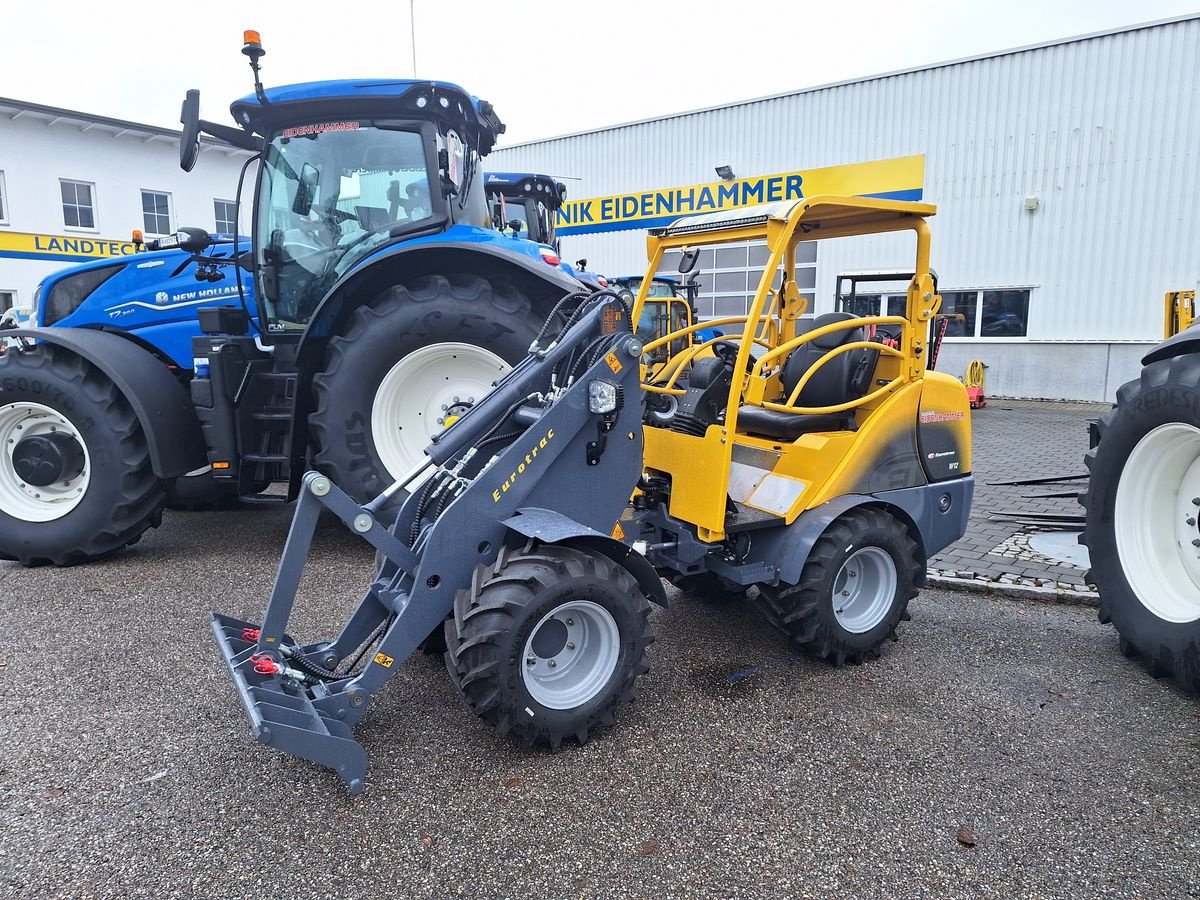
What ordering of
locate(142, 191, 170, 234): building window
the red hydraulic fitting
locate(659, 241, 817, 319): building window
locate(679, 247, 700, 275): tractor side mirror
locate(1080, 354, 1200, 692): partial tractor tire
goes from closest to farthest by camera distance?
the red hydraulic fitting < locate(1080, 354, 1200, 692): partial tractor tire < locate(679, 247, 700, 275): tractor side mirror < locate(659, 241, 817, 319): building window < locate(142, 191, 170, 234): building window

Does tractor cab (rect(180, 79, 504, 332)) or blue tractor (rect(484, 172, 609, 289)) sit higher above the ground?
blue tractor (rect(484, 172, 609, 289))

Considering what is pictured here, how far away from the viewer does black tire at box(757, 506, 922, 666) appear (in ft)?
10.9

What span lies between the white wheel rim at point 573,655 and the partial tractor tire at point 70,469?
3.40 meters

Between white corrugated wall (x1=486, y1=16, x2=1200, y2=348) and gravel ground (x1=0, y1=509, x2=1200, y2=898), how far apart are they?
1143cm

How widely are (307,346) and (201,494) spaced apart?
2533 mm

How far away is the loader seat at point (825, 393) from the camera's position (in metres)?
3.64

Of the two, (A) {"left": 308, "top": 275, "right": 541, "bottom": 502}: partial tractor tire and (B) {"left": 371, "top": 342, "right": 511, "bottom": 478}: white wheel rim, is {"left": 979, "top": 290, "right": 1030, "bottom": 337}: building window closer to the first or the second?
(A) {"left": 308, "top": 275, "right": 541, "bottom": 502}: partial tractor tire

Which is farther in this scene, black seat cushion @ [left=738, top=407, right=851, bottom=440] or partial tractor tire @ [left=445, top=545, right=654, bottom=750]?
black seat cushion @ [left=738, top=407, right=851, bottom=440]

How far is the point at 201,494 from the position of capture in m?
6.34

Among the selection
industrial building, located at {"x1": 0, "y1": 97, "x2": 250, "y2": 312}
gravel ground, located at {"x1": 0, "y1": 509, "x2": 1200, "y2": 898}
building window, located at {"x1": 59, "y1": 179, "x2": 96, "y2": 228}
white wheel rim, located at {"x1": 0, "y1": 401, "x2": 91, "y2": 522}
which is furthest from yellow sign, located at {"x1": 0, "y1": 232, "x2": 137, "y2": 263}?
gravel ground, located at {"x1": 0, "y1": 509, "x2": 1200, "y2": 898}

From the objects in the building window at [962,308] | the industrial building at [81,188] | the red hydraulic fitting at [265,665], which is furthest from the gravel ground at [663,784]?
the industrial building at [81,188]

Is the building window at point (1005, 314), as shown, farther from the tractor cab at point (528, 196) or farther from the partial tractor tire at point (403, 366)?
the partial tractor tire at point (403, 366)

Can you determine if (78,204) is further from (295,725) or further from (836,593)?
(836,593)

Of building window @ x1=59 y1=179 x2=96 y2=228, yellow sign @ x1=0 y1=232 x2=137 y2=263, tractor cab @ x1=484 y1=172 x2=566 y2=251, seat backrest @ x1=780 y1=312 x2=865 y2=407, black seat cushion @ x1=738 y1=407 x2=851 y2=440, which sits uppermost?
building window @ x1=59 y1=179 x2=96 y2=228
